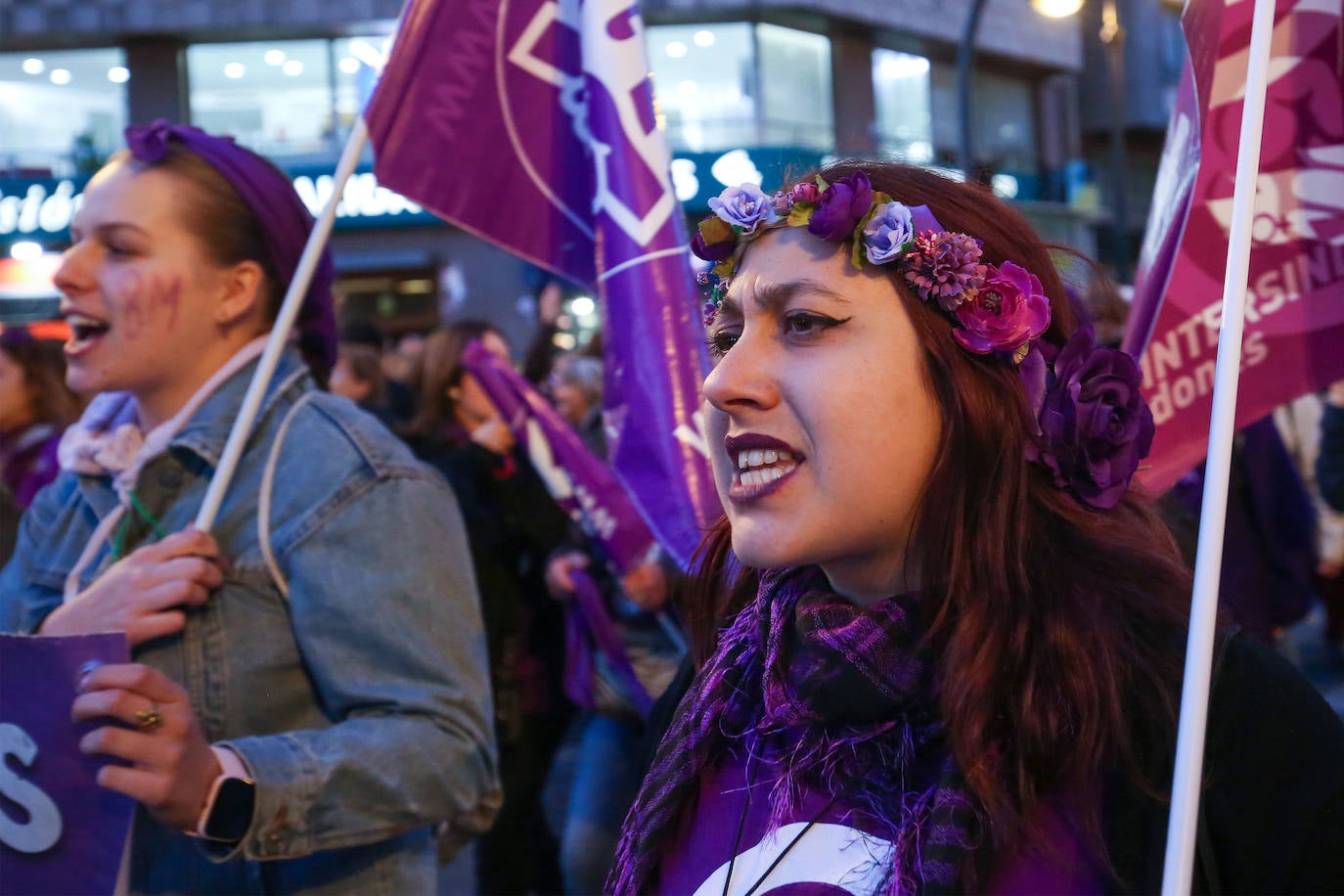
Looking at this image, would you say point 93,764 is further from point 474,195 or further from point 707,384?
point 474,195

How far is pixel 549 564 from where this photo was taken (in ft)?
15.8

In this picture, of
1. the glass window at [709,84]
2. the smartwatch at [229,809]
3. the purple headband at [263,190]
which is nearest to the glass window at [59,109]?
the glass window at [709,84]

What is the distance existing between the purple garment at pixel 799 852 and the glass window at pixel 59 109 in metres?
22.9

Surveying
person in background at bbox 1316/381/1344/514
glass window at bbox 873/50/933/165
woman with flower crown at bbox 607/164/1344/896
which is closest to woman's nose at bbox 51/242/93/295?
woman with flower crown at bbox 607/164/1344/896

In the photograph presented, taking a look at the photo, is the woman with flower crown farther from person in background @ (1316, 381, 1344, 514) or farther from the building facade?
the building facade

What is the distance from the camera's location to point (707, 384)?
1.64m

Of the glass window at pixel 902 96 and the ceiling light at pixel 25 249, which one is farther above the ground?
the glass window at pixel 902 96

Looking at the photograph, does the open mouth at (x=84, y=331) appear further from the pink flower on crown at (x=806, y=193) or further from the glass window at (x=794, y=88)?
the glass window at (x=794, y=88)

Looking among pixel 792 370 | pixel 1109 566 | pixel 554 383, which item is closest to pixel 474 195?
pixel 792 370

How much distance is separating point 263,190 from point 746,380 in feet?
4.50

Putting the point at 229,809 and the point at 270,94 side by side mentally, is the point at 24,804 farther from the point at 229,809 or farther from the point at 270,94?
the point at 270,94

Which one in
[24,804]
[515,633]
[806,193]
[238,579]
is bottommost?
[515,633]

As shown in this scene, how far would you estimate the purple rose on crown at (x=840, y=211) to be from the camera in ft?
5.22

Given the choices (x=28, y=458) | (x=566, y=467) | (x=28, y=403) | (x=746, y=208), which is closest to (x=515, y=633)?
(x=566, y=467)
